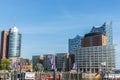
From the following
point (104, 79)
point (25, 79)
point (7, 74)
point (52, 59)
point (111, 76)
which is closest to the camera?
point (52, 59)

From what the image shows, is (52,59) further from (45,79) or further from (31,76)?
(45,79)

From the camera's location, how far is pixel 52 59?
57594 millimetres

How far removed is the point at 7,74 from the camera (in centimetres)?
17388

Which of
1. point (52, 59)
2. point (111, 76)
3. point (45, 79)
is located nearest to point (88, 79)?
point (111, 76)

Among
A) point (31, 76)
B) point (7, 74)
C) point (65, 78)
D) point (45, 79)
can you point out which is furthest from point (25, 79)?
point (7, 74)

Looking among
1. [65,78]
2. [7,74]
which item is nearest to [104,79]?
[65,78]

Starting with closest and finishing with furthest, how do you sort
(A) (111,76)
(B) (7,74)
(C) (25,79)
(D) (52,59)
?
1. (D) (52,59)
2. (C) (25,79)
3. (A) (111,76)
4. (B) (7,74)

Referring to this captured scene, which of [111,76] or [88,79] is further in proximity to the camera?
[88,79]

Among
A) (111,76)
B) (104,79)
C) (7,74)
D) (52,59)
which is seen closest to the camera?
(52,59)

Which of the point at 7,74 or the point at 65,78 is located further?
the point at 7,74

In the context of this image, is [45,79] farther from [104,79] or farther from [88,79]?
[88,79]

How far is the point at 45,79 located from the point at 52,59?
87.3 metres

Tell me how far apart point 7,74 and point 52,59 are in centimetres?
12069

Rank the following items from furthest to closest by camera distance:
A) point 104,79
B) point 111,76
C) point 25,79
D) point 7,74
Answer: point 7,74, point 111,76, point 104,79, point 25,79
